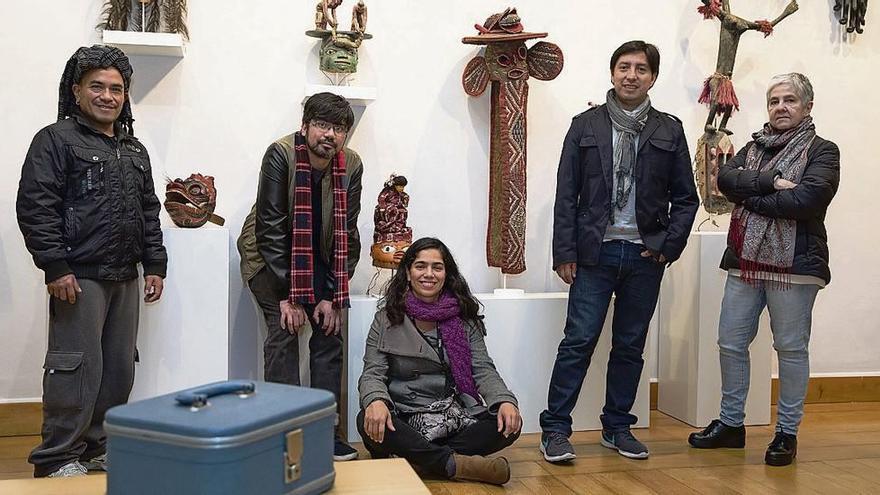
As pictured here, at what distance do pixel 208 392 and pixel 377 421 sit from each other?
1433 mm

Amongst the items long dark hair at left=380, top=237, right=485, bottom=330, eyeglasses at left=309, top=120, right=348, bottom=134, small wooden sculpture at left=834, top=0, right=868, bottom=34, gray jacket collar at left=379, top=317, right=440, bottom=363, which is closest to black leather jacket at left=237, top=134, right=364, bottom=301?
eyeglasses at left=309, top=120, right=348, bottom=134

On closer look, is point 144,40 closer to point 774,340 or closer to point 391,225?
point 391,225

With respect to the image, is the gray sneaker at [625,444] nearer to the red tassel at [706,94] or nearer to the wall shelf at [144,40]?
the red tassel at [706,94]

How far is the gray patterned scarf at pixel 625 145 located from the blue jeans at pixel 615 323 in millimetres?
189

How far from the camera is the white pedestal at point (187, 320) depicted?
3.03 meters

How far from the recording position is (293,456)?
4.43ft

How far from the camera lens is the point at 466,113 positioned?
150 inches

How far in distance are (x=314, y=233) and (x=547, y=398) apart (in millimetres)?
1137

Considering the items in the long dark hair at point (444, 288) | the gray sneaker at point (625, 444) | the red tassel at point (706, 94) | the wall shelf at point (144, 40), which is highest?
the wall shelf at point (144, 40)

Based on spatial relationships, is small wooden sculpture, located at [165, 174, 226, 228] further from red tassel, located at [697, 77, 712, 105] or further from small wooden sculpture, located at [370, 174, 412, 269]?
red tassel, located at [697, 77, 712, 105]

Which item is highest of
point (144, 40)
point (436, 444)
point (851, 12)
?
point (851, 12)

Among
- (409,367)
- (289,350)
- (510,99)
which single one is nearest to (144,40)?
(289,350)

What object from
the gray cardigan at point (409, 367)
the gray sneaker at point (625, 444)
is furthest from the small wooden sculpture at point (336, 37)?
the gray sneaker at point (625, 444)

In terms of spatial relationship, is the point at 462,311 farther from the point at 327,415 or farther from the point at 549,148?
the point at 327,415
